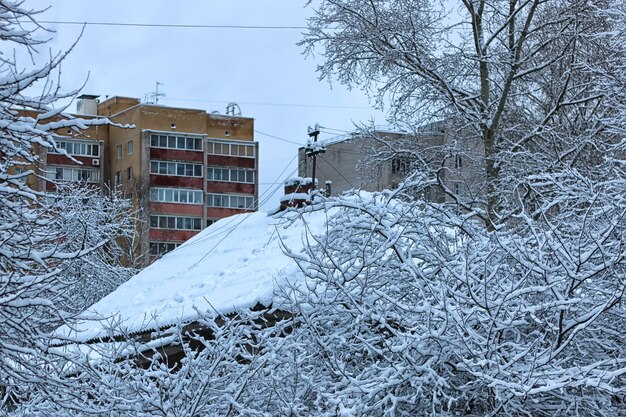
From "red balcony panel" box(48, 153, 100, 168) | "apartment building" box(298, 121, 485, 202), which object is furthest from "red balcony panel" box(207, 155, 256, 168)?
"apartment building" box(298, 121, 485, 202)

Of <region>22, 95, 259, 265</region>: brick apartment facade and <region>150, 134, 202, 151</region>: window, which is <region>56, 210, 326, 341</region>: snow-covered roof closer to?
<region>22, 95, 259, 265</region>: brick apartment facade

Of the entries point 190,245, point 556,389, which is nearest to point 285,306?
point 556,389

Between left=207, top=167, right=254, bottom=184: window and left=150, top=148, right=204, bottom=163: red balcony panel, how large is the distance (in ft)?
4.69

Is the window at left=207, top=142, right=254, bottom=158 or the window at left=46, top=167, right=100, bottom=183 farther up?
the window at left=207, top=142, right=254, bottom=158

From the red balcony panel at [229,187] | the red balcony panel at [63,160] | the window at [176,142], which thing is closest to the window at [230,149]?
the window at [176,142]

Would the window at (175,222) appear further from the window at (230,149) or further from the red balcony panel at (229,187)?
the window at (230,149)

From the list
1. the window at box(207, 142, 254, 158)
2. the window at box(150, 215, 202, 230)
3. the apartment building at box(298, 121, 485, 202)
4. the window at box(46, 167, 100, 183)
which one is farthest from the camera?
the window at box(207, 142, 254, 158)

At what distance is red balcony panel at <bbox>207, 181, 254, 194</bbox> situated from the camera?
71375mm

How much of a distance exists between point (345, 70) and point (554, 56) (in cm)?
323

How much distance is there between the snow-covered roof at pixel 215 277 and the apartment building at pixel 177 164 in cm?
4642

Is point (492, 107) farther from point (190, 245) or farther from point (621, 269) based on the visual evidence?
point (621, 269)

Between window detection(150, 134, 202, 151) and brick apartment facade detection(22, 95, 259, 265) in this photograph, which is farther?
window detection(150, 134, 202, 151)

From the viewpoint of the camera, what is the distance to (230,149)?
238ft

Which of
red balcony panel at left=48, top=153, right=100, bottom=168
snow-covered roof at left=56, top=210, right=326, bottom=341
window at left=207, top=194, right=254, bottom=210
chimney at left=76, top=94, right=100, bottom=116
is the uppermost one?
chimney at left=76, top=94, right=100, bottom=116
